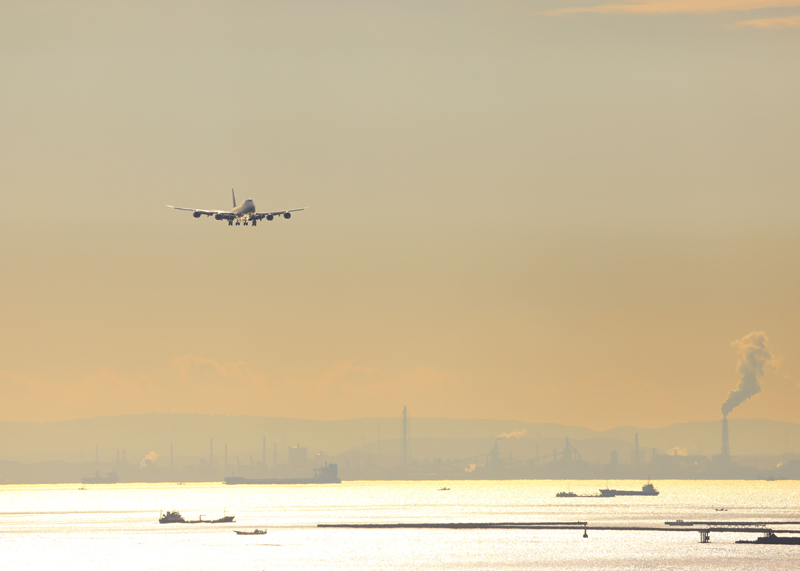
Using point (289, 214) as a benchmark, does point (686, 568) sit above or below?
below

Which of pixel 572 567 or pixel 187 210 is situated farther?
pixel 572 567

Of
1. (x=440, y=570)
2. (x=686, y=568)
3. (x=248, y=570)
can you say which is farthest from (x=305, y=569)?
(x=686, y=568)

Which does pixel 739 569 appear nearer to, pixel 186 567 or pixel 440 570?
pixel 440 570

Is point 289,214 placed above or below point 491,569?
above

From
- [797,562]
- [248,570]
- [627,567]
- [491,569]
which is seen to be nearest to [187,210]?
[248,570]

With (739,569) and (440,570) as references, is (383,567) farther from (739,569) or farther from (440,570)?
(739,569)

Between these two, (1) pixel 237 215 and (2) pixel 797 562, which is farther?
(2) pixel 797 562

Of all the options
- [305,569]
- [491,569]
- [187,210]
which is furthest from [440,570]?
[187,210]

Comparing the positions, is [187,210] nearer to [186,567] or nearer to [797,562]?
[186,567]
